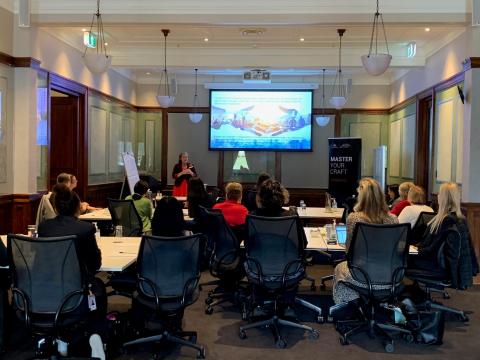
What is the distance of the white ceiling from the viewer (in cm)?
637

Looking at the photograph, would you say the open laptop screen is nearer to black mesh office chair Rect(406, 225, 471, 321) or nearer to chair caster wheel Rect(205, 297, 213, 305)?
black mesh office chair Rect(406, 225, 471, 321)

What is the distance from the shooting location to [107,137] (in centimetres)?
1025

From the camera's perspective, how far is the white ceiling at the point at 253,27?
20.9 ft

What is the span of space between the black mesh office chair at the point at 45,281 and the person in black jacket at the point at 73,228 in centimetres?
12

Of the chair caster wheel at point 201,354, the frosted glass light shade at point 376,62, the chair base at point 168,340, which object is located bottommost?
the chair caster wheel at point 201,354

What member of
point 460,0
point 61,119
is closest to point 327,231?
point 460,0

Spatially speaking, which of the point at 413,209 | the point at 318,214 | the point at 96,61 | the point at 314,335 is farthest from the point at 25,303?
the point at 318,214

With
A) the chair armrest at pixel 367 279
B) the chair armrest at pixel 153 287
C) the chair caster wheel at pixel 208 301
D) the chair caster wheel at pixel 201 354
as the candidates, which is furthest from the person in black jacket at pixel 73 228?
the chair armrest at pixel 367 279

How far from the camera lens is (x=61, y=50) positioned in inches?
316

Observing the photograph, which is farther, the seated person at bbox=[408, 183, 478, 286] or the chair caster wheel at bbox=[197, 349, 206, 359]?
the seated person at bbox=[408, 183, 478, 286]

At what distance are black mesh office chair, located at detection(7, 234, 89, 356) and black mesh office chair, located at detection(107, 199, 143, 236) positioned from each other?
2500 mm

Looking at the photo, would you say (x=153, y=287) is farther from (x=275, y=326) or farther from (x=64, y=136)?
(x=64, y=136)

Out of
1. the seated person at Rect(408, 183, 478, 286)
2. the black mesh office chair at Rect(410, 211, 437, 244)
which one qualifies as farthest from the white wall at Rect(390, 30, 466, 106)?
the seated person at Rect(408, 183, 478, 286)

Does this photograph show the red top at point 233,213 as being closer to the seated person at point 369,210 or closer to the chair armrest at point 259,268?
the chair armrest at point 259,268
